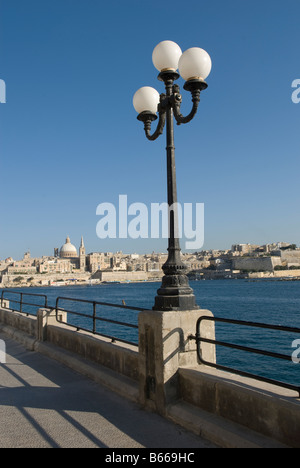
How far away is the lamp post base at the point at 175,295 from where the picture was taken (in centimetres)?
410

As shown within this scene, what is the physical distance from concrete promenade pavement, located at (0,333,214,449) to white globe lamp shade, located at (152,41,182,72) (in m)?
4.05

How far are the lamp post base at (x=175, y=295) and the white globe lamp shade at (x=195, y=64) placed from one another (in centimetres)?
232

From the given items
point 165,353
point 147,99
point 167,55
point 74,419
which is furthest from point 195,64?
point 74,419

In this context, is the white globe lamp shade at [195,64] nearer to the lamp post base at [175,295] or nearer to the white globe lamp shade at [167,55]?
the white globe lamp shade at [167,55]

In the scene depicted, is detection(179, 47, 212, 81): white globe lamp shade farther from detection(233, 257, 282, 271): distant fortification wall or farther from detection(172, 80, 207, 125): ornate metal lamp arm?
detection(233, 257, 282, 271): distant fortification wall

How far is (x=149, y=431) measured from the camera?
138 inches

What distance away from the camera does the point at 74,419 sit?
383 cm

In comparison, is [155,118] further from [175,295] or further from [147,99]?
[175,295]

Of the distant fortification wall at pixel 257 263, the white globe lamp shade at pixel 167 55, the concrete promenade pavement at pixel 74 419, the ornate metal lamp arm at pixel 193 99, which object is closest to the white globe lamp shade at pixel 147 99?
the white globe lamp shade at pixel 167 55

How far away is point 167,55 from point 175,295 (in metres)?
2.97

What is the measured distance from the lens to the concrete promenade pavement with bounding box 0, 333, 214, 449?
3318mm

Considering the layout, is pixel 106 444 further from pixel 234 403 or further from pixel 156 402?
pixel 234 403
